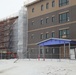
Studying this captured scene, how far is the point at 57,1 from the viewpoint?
50.1m

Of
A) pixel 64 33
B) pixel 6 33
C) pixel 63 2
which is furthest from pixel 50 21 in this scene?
pixel 6 33

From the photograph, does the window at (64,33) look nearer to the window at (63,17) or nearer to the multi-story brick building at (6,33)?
the window at (63,17)

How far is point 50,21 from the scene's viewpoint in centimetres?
5169

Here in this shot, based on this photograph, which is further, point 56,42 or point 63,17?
Result: point 63,17

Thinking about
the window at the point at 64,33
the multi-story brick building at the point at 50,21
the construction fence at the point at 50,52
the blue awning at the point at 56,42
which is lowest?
the construction fence at the point at 50,52

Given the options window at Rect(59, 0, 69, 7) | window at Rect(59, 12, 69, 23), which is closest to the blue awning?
window at Rect(59, 12, 69, 23)

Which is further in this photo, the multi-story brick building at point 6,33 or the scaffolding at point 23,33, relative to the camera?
the multi-story brick building at point 6,33

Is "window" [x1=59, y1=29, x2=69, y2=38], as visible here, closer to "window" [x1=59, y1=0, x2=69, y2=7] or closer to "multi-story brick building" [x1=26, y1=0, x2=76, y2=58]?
"multi-story brick building" [x1=26, y1=0, x2=76, y2=58]

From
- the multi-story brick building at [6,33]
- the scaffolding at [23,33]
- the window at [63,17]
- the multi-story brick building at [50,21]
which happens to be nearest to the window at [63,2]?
the multi-story brick building at [50,21]

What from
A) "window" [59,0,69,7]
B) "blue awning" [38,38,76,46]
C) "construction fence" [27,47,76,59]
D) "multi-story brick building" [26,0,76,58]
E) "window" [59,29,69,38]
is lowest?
"construction fence" [27,47,76,59]

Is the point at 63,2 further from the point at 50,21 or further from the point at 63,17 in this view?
the point at 50,21

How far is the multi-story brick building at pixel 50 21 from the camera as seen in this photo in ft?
152

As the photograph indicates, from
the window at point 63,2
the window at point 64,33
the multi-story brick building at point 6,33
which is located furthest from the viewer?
the multi-story brick building at point 6,33

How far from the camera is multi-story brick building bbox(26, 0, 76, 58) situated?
4622 cm
